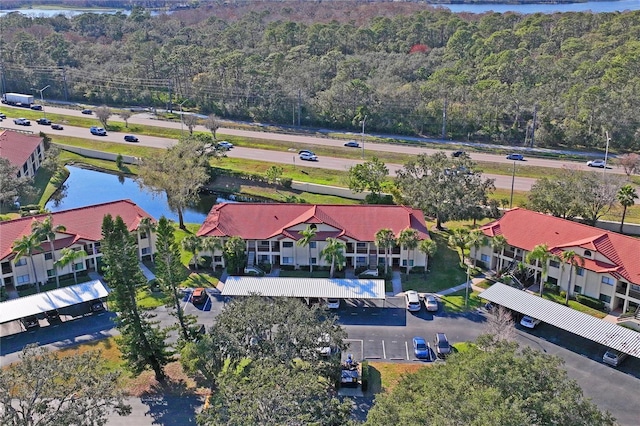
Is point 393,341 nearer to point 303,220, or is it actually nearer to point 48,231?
point 303,220

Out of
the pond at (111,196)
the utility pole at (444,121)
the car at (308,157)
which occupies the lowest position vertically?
the pond at (111,196)

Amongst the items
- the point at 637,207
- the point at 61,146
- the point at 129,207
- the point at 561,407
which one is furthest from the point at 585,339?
the point at 61,146

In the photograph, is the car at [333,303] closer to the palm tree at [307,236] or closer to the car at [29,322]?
the palm tree at [307,236]

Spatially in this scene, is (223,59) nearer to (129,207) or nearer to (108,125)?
(108,125)

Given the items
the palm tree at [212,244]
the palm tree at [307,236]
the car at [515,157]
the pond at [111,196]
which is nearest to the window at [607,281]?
the palm tree at [307,236]

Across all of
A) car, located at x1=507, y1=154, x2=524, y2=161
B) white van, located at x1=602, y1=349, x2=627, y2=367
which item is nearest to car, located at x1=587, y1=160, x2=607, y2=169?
car, located at x1=507, y1=154, x2=524, y2=161

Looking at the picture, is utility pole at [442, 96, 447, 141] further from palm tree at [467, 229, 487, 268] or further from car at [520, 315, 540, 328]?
car at [520, 315, 540, 328]
